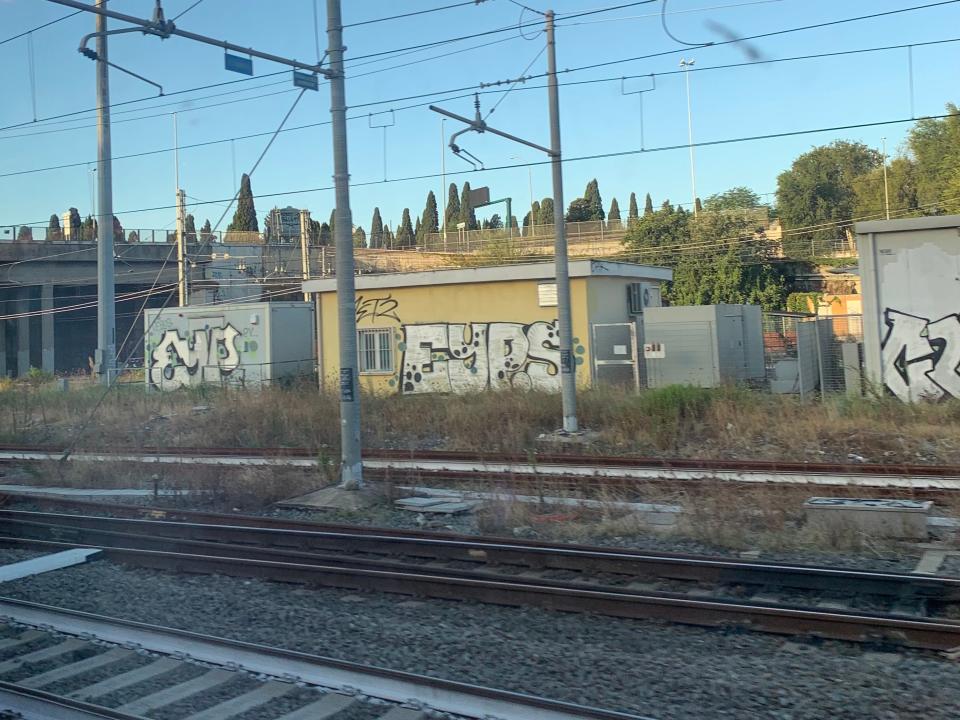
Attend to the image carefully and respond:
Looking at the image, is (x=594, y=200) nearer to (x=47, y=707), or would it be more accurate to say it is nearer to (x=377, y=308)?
(x=377, y=308)

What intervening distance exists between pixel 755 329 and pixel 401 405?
11418 mm

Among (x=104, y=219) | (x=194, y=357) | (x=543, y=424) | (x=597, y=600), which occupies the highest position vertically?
(x=104, y=219)

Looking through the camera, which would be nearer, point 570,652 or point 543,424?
point 570,652

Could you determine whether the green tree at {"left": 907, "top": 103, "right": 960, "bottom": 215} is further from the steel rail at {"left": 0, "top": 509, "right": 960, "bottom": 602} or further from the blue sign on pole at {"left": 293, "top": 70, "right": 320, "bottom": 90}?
the steel rail at {"left": 0, "top": 509, "right": 960, "bottom": 602}

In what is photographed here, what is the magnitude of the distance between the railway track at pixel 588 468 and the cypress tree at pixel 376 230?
82338mm

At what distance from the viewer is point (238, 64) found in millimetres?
12984

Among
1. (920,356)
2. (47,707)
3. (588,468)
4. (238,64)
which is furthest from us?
(920,356)

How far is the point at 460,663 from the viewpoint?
6477 millimetres

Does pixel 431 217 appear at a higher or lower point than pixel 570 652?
higher

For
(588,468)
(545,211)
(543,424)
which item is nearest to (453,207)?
(545,211)

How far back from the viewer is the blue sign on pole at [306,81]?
13.5 metres

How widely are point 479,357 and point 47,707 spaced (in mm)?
21532

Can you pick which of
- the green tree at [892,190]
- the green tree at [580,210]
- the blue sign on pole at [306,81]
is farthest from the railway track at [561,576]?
Answer: the green tree at [580,210]

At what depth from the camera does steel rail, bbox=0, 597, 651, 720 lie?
17.8 ft
